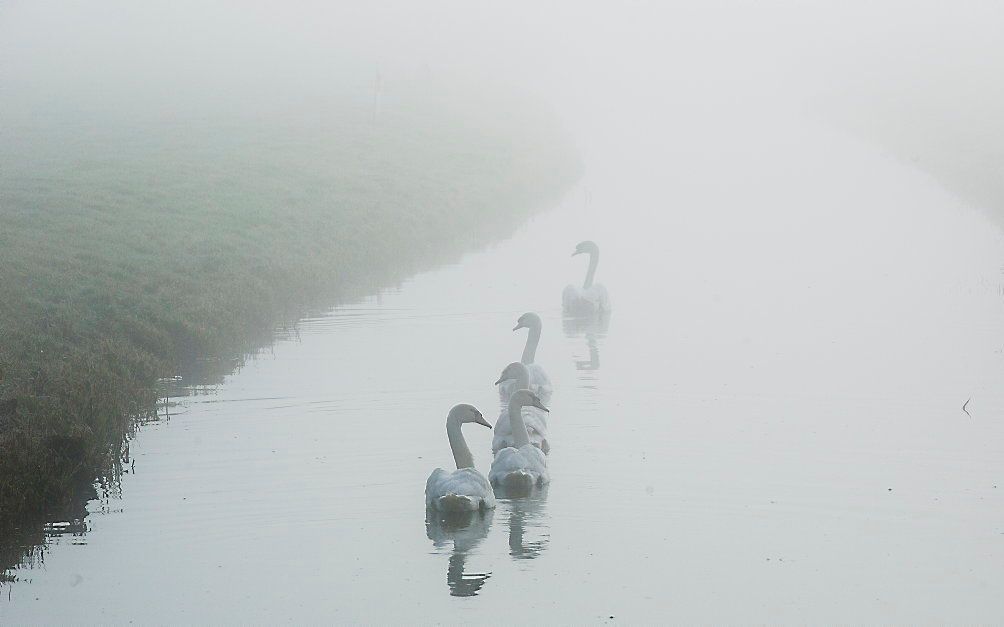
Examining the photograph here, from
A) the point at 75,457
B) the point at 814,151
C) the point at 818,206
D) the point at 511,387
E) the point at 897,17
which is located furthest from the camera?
the point at 897,17

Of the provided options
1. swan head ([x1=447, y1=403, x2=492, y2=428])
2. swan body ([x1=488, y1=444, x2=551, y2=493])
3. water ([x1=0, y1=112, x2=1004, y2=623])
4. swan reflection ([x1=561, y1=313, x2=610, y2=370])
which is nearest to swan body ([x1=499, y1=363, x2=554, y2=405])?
water ([x1=0, y1=112, x2=1004, y2=623])

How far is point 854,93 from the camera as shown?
104m

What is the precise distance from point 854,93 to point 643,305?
80053mm

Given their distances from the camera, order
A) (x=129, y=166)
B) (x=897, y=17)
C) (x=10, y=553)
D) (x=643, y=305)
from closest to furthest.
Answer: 1. (x=10, y=553)
2. (x=643, y=305)
3. (x=129, y=166)
4. (x=897, y=17)

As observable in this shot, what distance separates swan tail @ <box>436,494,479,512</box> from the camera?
14125mm

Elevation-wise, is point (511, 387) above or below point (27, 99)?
below

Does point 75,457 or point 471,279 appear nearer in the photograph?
point 75,457

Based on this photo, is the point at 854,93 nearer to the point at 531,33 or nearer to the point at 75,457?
the point at 531,33

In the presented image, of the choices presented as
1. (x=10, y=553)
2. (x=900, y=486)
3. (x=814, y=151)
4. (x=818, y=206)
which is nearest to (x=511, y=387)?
(x=900, y=486)

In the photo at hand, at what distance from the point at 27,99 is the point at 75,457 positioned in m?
61.4

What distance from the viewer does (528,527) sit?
46.1 feet

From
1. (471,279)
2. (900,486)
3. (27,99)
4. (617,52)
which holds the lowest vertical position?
(900,486)

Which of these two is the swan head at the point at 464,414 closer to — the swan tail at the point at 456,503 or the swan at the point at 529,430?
the swan at the point at 529,430

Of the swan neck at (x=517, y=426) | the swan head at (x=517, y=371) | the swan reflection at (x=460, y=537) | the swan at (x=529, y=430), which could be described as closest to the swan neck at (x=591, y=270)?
the swan head at (x=517, y=371)
